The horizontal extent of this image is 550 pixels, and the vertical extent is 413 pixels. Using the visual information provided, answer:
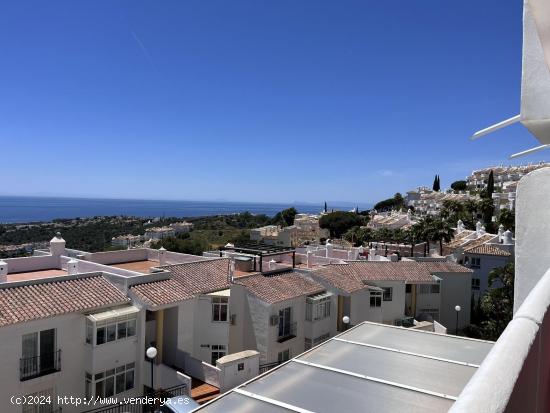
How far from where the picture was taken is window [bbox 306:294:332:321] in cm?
2522

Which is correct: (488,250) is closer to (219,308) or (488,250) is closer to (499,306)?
(499,306)

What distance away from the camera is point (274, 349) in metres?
23.6

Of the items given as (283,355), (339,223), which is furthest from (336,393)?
(339,223)

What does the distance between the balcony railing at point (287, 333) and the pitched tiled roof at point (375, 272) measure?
416 cm

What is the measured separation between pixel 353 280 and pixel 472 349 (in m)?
20.4

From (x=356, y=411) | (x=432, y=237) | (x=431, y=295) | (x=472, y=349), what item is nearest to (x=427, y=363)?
(x=472, y=349)

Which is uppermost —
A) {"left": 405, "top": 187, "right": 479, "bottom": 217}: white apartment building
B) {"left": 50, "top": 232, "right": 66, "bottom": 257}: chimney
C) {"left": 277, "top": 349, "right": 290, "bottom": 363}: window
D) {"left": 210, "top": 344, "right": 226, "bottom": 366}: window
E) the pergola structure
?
{"left": 405, "top": 187, "right": 479, "bottom": 217}: white apartment building

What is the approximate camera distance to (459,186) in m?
141

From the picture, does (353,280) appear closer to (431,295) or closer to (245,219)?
(431,295)

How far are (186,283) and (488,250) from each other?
102 feet

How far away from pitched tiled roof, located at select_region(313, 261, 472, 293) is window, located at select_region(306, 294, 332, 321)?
4.44 ft

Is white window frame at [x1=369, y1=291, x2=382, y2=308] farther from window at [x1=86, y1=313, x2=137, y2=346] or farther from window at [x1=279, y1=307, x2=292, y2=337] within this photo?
window at [x1=86, y1=313, x2=137, y2=346]

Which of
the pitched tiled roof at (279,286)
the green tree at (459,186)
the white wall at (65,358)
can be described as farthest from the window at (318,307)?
the green tree at (459,186)

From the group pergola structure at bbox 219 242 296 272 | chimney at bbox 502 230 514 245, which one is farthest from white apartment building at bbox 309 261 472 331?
chimney at bbox 502 230 514 245
